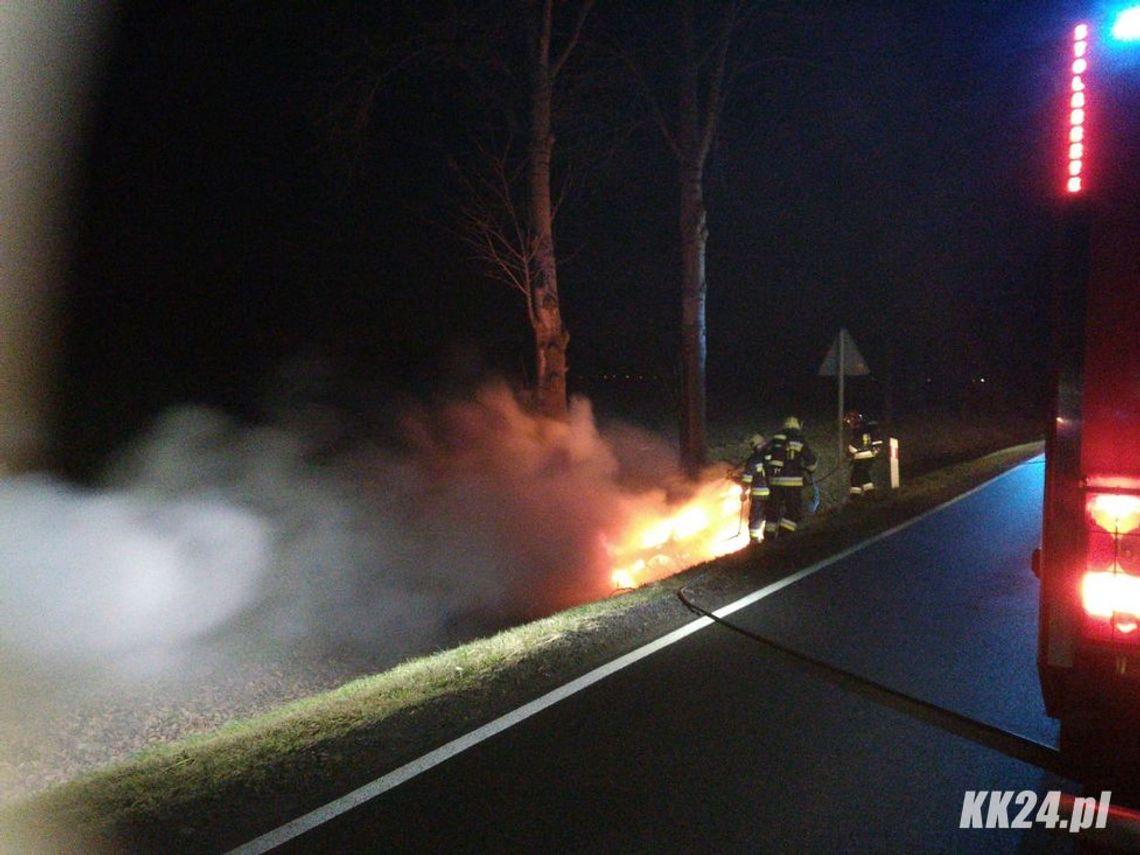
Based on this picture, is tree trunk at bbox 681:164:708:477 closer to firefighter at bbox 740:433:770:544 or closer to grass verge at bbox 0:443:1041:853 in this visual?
firefighter at bbox 740:433:770:544

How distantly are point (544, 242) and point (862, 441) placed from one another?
5.89 m

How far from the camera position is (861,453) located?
15758 millimetres

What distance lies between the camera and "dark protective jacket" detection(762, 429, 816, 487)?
1242cm

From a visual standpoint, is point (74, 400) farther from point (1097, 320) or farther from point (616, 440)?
point (1097, 320)

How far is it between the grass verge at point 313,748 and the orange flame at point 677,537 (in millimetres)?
5208

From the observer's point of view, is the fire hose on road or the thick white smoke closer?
the fire hose on road

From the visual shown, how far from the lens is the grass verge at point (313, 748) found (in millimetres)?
4277

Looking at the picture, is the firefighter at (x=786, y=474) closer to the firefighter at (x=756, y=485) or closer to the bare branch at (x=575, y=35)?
the firefighter at (x=756, y=485)

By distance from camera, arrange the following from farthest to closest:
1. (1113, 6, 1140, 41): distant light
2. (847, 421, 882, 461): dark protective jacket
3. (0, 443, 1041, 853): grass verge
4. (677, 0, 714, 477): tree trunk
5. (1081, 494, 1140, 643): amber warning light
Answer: (677, 0, 714, 477): tree trunk, (847, 421, 882, 461): dark protective jacket, (0, 443, 1041, 853): grass verge, (1113, 6, 1140, 41): distant light, (1081, 494, 1140, 643): amber warning light

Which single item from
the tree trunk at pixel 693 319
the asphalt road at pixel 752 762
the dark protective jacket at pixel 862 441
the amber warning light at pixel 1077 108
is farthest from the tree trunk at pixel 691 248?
the amber warning light at pixel 1077 108

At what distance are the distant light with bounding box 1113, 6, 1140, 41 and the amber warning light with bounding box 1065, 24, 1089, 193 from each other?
0.35 ft

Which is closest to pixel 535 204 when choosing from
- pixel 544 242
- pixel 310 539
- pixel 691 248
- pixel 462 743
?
pixel 544 242

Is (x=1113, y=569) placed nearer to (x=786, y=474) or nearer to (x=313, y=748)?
(x=313, y=748)

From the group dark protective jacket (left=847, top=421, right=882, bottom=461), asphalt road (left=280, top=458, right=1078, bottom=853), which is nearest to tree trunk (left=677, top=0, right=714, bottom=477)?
dark protective jacket (left=847, top=421, right=882, bottom=461)
